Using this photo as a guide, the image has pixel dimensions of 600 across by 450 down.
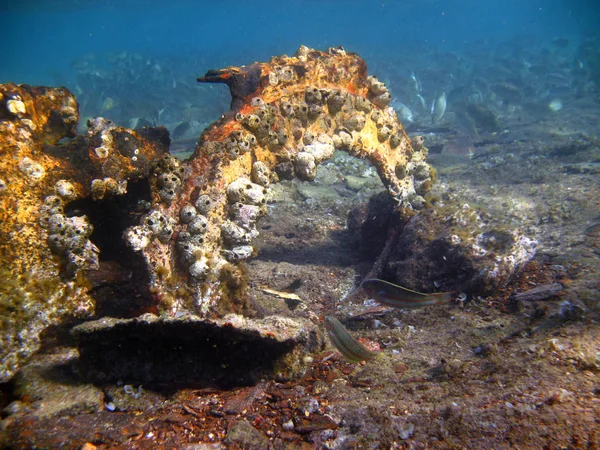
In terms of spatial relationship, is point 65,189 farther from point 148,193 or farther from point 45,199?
point 148,193

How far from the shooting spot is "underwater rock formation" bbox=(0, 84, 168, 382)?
261 cm

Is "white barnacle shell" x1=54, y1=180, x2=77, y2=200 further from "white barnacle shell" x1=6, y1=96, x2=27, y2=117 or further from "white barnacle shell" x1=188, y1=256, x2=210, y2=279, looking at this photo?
"white barnacle shell" x1=188, y1=256, x2=210, y2=279

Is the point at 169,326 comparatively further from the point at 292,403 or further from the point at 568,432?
the point at 568,432

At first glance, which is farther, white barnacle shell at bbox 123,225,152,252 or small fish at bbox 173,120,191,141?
small fish at bbox 173,120,191,141

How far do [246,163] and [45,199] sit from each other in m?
2.03

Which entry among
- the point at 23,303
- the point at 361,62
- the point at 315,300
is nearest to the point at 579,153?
the point at 361,62

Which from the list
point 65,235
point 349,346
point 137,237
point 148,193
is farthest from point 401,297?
point 65,235

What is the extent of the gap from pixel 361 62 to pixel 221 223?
3.64 metres

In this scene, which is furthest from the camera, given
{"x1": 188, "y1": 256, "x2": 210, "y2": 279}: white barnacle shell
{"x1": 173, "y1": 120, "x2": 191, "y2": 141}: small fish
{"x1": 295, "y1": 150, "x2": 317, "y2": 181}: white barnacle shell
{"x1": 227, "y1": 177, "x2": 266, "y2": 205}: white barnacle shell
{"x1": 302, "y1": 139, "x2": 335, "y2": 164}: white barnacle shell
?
→ {"x1": 173, "y1": 120, "x2": 191, "y2": 141}: small fish

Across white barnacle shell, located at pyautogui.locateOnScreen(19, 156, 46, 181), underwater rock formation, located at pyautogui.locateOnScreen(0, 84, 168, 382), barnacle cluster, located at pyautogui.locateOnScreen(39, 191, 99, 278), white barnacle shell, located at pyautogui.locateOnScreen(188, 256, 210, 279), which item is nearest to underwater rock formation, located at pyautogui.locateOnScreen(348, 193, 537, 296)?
white barnacle shell, located at pyautogui.locateOnScreen(188, 256, 210, 279)

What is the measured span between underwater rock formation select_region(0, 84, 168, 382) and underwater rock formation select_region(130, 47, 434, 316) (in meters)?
0.49

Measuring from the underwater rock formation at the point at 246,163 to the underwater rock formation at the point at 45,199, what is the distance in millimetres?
489

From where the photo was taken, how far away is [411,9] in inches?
3935

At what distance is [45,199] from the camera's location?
2.91m
